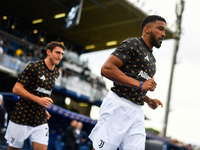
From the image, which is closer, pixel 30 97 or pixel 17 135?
pixel 30 97

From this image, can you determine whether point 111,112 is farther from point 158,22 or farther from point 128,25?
point 128,25

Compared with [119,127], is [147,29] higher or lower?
higher

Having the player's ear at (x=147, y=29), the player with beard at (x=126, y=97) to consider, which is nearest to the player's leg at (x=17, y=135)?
the player with beard at (x=126, y=97)

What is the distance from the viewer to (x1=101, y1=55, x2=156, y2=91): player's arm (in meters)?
2.62

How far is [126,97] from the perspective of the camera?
9.31 feet

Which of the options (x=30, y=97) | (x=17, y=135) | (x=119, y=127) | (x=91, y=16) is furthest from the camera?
(x=91, y=16)

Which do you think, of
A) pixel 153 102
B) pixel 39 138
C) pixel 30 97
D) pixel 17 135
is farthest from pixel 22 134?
pixel 153 102

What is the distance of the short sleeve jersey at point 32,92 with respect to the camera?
390 centimetres

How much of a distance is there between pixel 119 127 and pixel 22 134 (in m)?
1.67

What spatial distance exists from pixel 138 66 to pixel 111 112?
538mm

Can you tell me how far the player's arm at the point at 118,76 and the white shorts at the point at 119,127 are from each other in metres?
0.29

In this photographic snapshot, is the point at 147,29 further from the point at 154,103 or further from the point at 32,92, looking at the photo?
the point at 32,92

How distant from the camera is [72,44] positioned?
3247cm

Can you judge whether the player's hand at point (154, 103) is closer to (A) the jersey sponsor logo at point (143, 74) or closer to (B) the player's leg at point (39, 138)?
(A) the jersey sponsor logo at point (143, 74)
